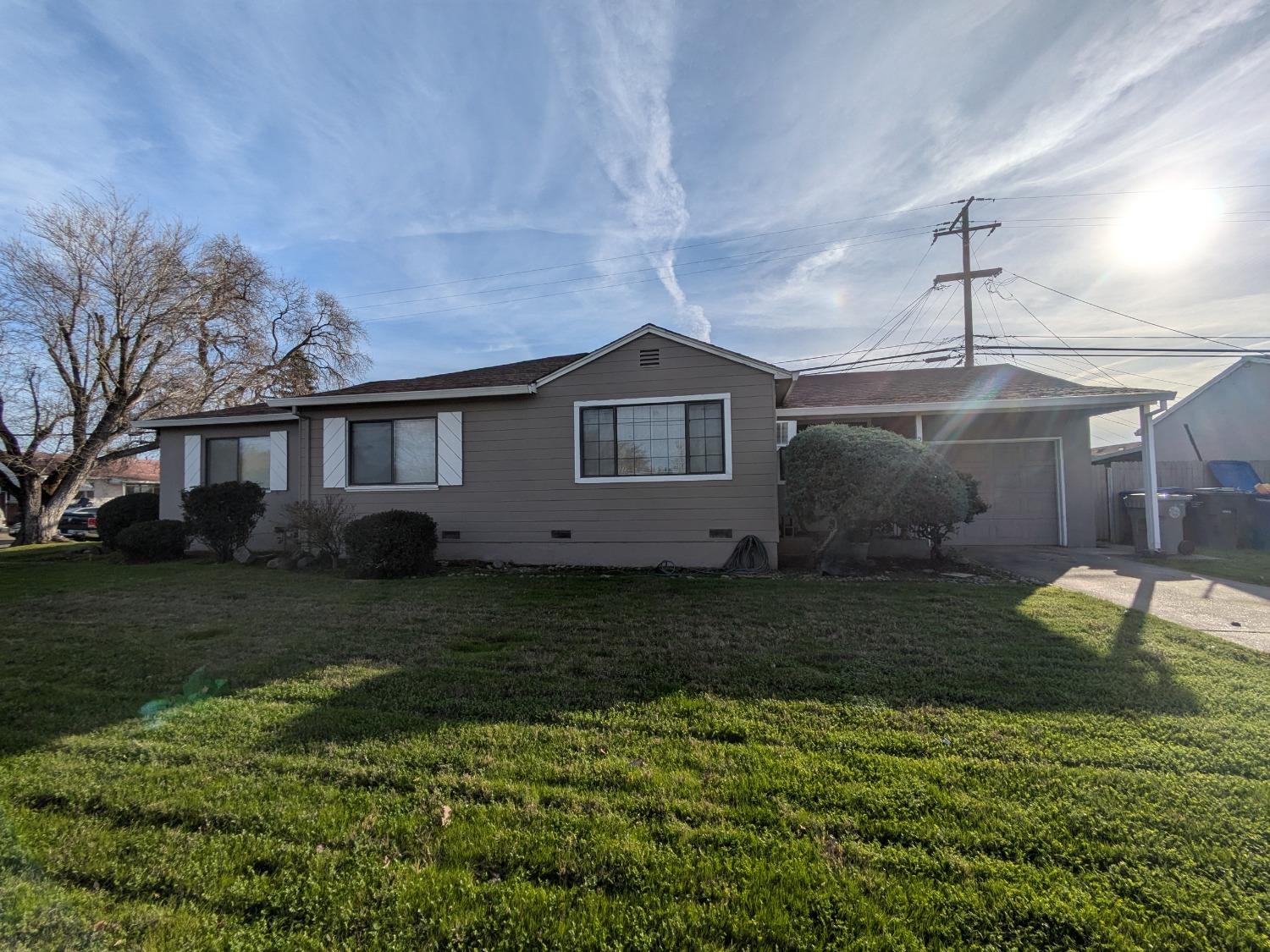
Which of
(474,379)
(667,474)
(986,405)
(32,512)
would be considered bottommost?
(32,512)

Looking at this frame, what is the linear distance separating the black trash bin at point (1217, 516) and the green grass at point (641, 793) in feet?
31.1

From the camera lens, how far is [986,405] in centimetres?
1041

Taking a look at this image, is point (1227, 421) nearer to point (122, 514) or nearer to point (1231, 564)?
point (1231, 564)

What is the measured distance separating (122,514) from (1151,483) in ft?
65.6

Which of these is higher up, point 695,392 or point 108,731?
point 695,392

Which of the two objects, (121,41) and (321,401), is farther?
(321,401)

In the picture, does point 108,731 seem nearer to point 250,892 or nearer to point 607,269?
point 250,892

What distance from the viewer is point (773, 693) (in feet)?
12.0

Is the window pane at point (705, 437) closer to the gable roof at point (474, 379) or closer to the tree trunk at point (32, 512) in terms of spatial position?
the gable roof at point (474, 379)

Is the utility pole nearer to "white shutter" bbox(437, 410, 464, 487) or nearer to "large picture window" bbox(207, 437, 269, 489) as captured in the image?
"white shutter" bbox(437, 410, 464, 487)

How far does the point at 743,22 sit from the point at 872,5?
1.85m

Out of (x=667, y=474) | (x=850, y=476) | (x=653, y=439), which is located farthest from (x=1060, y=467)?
(x=653, y=439)

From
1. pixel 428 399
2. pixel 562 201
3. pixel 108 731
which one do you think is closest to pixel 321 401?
pixel 428 399


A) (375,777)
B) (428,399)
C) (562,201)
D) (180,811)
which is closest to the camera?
(180,811)
